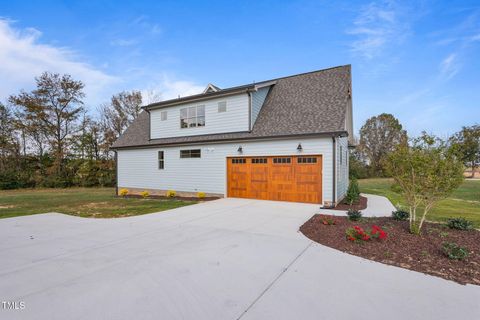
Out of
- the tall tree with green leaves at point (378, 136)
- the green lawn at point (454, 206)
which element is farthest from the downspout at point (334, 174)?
the tall tree with green leaves at point (378, 136)

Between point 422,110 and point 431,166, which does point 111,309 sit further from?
point 422,110

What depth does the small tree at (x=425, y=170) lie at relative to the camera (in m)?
4.88

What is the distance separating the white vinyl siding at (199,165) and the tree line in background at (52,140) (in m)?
10.2

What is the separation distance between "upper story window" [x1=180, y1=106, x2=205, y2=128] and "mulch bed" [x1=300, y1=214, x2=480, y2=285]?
8.46m

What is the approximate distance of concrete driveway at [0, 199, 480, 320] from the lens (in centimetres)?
255

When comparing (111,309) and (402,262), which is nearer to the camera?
(111,309)

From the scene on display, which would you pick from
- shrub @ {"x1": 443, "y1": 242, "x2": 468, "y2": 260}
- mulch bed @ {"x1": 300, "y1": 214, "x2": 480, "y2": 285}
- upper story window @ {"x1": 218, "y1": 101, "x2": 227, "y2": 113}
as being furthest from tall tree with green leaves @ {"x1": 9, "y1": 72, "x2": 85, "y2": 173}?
shrub @ {"x1": 443, "y1": 242, "x2": 468, "y2": 260}

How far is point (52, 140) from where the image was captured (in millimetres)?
23484

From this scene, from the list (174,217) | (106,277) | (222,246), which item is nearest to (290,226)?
(222,246)

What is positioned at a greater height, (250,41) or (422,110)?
(250,41)

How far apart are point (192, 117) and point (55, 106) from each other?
18991 millimetres

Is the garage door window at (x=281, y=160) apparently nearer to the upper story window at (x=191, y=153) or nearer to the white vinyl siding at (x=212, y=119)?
the white vinyl siding at (x=212, y=119)

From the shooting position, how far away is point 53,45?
12812 mm

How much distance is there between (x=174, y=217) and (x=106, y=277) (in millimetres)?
4070
